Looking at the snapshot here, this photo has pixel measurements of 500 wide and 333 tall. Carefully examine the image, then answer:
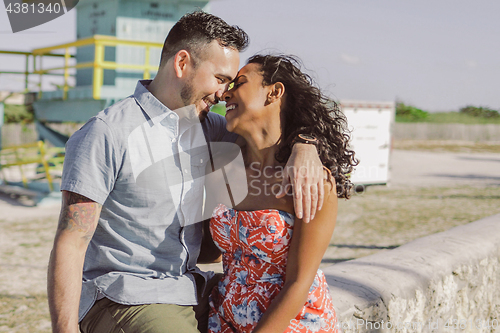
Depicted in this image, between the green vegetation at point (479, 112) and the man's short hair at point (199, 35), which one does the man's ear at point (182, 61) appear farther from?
the green vegetation at point (479, 112)

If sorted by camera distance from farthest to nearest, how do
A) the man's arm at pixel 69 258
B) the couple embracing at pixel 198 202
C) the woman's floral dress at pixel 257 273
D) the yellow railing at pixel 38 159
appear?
the yellow railing at pixel 38 159 → the woman's floral dress at pixel 257 273 → the couple embracing at pixel 198 202 → the man's arm at pixel 69 258

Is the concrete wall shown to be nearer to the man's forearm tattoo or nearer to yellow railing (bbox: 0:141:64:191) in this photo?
yellow railing (bbox: 0:141:64:191)

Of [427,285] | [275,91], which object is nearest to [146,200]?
[275,91]

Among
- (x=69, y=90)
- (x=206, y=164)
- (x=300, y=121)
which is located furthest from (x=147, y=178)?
(x=69, y=90)

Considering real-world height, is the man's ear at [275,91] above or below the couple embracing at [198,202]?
above

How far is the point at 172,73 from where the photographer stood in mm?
2186

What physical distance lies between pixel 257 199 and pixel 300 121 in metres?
0.47

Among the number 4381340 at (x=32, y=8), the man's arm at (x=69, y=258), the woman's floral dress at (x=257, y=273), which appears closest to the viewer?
the man's arm at (x=69, y=258)

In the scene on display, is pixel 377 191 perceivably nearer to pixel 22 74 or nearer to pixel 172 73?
pixel 22 74

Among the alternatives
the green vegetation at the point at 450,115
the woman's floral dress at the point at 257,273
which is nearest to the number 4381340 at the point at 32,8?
the woman's floral dress at the point at 257,273

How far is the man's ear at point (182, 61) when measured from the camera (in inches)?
85.4

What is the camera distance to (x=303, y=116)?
2.26m

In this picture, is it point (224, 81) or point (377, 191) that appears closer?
point (224, 81)

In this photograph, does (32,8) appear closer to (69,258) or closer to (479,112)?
(69,258)
